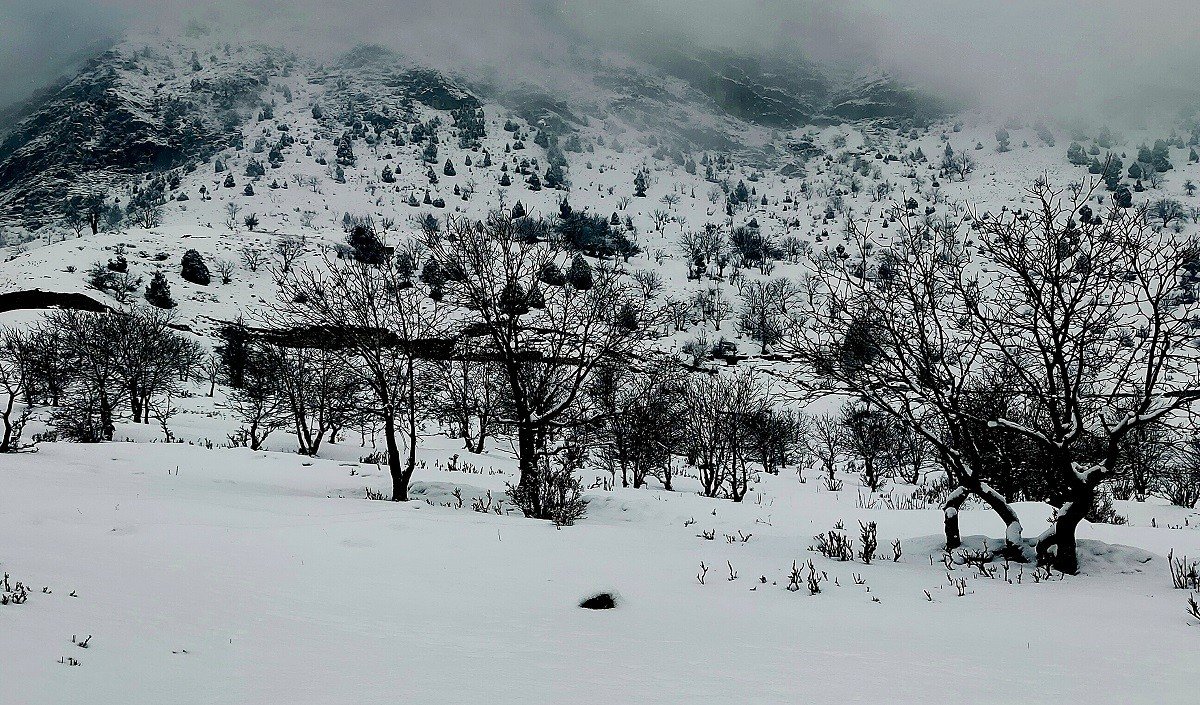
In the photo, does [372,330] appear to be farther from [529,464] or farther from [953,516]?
[953,516]

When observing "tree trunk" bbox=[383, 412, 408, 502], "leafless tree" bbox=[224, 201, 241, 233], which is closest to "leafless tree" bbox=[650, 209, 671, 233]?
"leafless tree" bbox=[224, 201, 241, 233]

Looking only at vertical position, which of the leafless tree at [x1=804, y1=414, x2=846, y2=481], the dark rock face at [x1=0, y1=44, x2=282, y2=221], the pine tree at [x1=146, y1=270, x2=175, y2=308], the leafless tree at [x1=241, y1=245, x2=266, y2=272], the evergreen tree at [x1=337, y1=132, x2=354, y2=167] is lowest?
the leafless tree at [x1=804, y1=414, x2=846, y2=481]

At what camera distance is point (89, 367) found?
2691 cm

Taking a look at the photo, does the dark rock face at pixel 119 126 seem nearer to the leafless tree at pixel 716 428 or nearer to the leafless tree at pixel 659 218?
the leafless tree at pixel 659 218

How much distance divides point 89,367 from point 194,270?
2880cm

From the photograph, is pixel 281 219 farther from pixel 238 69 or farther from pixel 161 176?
pixel 238 69

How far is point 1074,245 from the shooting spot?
252 inches

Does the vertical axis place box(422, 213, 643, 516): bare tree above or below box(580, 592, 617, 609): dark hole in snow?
above

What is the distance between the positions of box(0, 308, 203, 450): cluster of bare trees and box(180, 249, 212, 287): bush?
16.7m

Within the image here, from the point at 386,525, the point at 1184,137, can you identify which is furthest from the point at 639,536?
the point at 1184,137

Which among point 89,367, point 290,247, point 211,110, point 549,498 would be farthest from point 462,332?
point 211,110

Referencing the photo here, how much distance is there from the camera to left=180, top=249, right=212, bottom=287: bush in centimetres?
5150

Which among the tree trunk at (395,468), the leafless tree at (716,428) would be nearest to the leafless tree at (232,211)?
the leafless tree at (716,428)

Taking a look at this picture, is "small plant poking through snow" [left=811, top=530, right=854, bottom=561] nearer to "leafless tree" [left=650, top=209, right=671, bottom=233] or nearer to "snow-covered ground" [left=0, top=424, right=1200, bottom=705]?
"snow-covered ground" [left=0, top=424, right=1200, bottom=705]
